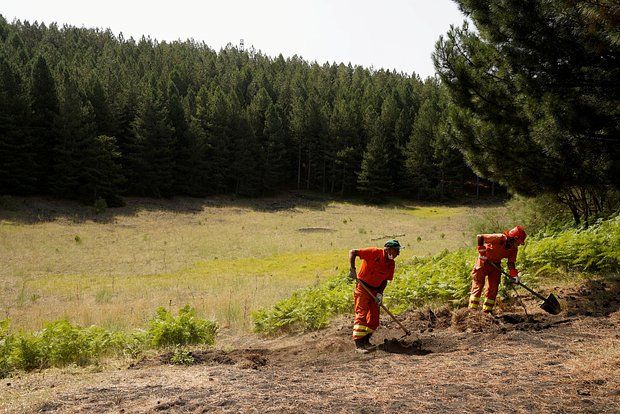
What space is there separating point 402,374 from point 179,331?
439 centimetres

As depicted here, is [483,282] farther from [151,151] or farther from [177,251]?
[151,151]

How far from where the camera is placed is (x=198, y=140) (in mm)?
55375

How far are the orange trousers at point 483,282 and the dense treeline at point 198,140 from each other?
30.4 metres

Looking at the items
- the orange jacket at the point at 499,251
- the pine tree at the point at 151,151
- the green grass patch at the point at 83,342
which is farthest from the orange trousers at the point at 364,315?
the pine tree at the point at 151,151

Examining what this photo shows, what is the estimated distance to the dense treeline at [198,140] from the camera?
43188mm

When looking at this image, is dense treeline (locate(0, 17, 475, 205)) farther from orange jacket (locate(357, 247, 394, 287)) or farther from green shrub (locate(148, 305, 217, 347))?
green shrub (locate(148, 305, 217, 347))

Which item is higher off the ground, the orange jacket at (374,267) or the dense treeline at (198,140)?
the dense treeline at (198,140)

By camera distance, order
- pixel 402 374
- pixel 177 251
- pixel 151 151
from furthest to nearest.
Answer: pixel 151 151 → pixel 177 251 → pixel 402 374

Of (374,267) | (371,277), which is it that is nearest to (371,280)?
(371,277)

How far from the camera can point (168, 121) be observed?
181 ft

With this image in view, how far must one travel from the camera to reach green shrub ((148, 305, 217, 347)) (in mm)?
8016

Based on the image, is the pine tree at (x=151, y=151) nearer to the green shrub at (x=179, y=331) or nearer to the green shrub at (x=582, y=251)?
the green shrub at (x=179, y=331)

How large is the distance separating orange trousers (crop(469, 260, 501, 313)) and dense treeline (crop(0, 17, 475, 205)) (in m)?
30.4

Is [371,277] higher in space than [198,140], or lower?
lower
